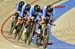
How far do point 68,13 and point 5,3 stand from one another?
2420 mm

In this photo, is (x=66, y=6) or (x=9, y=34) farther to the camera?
(x=66, y=6)

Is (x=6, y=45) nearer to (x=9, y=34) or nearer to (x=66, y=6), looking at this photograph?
(x=9, y=34)

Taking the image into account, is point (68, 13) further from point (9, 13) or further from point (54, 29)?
point (9, 13)

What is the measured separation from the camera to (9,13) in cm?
1474

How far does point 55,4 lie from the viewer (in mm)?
14820

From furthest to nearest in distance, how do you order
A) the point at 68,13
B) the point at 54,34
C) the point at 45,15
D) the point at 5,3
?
the point at 5,3 < the point at 68,13 < the point at 54,34 < the point at 45,15

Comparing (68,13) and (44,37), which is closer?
(44,37)

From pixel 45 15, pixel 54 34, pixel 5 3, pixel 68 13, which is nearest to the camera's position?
pixel 45 15

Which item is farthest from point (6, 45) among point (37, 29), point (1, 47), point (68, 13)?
point (68, 13)

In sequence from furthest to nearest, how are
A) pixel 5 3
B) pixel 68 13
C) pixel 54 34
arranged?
pixel 5 3 → pixel 68 13 → pixel 54 34

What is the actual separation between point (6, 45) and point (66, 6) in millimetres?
3092

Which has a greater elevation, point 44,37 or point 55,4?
point 55,4

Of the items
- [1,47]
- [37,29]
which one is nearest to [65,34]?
[37,29]

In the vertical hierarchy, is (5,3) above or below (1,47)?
above
